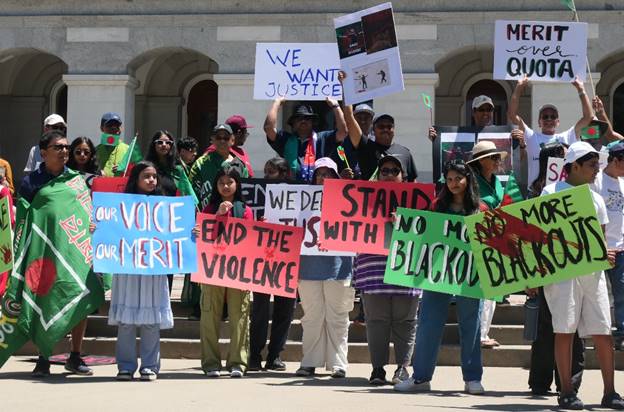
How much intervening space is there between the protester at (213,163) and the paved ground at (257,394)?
1887mm

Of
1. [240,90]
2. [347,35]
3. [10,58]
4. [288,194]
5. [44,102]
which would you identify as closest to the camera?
[288,194]

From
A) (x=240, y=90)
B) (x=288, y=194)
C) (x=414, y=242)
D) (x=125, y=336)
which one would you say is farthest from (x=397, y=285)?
(x=240, y=90)

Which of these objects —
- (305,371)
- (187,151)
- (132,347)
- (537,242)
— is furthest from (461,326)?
(187,151)

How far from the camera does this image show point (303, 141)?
1159 centimetres

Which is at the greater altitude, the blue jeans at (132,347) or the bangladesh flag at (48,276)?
the bangladesh flag at (48,276)

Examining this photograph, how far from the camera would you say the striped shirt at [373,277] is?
9906 millimetres

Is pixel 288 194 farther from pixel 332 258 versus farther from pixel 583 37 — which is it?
pixel 583 37

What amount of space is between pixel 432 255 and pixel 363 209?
0.86 m

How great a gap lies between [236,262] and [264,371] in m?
1.05

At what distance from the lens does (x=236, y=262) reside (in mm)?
10414

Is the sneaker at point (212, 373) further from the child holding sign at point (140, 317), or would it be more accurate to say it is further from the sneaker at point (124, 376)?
the sneaker at point (124, 376)

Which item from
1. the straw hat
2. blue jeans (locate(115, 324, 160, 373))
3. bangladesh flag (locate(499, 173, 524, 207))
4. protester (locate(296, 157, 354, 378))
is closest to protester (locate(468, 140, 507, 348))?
the straw hat

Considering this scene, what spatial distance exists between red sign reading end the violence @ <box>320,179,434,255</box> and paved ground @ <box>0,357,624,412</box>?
1148 millimetres

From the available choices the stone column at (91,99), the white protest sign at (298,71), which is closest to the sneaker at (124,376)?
the white protest sign at (298,71)
